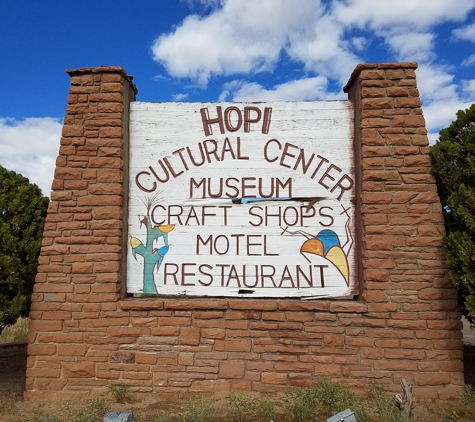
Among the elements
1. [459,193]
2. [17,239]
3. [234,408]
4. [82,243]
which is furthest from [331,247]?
[17,239]

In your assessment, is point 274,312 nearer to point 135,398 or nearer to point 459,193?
point 135,398

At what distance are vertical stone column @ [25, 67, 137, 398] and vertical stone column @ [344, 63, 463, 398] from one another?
287 centimetres

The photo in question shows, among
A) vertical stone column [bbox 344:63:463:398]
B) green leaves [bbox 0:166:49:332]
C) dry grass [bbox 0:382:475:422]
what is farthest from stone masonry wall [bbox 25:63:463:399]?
green leaves [bbox 0:166:49:332]

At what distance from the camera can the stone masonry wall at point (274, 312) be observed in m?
4.43

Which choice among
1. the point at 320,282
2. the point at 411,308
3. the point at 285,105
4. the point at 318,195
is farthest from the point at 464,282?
the point at 285,105

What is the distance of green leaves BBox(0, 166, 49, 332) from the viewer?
4910 millimetres

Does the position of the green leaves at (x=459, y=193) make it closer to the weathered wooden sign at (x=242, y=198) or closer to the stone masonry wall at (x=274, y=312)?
the stone masonry wall at (x=274, y=312)

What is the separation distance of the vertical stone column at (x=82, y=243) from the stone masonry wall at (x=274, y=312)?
0.01 meters

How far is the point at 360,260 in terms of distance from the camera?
4680 mm

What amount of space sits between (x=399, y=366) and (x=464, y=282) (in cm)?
114

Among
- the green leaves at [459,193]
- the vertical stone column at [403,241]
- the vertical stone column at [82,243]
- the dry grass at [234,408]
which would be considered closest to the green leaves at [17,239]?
the vertical stone column at [82,243]

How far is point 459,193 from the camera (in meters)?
4.37

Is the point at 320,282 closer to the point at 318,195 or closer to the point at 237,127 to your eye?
the point at 318,195

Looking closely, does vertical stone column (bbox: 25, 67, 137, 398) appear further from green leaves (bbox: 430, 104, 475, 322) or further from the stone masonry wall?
green leaves (bbox: 430, 104, 475, 322)
